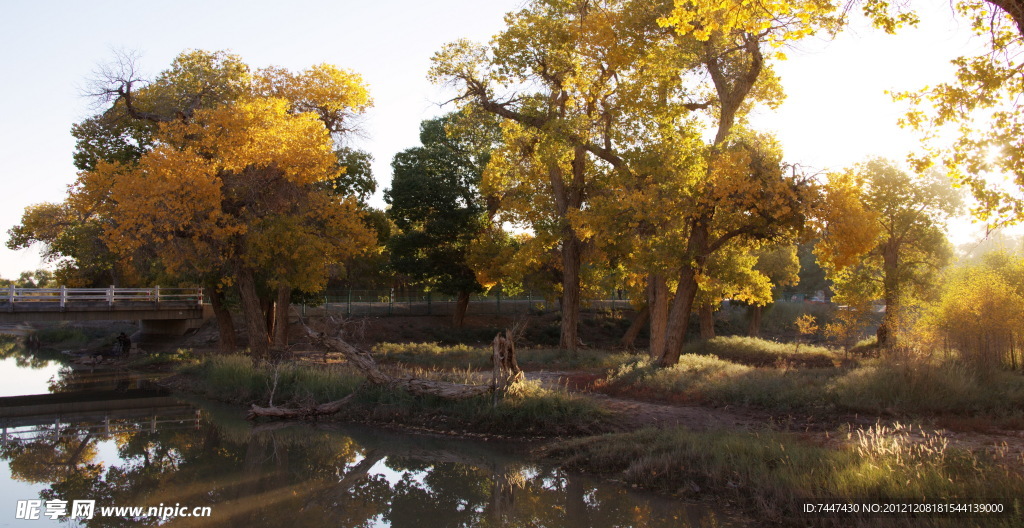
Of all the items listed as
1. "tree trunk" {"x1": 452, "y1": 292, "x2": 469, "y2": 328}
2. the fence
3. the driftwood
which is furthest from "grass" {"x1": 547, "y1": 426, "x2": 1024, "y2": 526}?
"tree trunk" {"x1": 452, "y1": 292, "x2": 469, "y2": 328}

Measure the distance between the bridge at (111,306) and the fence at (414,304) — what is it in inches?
324

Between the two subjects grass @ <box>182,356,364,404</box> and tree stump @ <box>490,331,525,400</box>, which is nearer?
tree stump @ <box>490,331,525,400</box>

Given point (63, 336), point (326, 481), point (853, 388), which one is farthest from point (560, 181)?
point (63, 336)

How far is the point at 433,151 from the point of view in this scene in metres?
41.1

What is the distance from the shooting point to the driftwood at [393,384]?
50.7 ft

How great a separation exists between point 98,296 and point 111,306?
7.87 ft

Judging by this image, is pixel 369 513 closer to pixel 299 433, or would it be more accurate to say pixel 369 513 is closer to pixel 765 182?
pixel 299 433

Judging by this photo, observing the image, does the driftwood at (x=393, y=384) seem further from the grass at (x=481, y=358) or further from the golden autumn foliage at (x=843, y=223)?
the golden autumn foliage at (x=843, y=223)

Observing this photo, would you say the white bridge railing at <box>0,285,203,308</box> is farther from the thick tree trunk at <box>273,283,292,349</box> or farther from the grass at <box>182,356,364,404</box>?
the grass at <box>182,356,364,404</box>

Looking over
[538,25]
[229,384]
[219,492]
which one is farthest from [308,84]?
[219,492]

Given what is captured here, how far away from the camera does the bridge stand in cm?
2683

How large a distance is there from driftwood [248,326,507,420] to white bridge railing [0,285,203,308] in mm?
15829

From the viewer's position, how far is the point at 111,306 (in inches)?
1137

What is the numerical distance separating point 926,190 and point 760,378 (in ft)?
58.9
